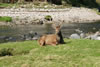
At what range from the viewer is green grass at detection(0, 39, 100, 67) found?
35.4ft

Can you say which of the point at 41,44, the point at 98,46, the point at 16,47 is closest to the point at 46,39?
the point at 41,44

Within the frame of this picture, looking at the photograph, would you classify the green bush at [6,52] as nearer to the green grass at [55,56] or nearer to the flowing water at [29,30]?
the green grass at [55,56]

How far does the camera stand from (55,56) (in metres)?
11.9

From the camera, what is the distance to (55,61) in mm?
11172

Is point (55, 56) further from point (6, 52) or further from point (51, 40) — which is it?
point (6, 52)

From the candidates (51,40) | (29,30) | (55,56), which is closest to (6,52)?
(51,40)

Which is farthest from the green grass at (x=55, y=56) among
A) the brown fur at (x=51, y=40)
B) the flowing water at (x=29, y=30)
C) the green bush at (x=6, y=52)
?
the flowing water at (x=29, y=30)

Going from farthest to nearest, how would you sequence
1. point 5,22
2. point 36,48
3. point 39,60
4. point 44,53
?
point 5,22
point 36,48
point 44,53
point 39,60

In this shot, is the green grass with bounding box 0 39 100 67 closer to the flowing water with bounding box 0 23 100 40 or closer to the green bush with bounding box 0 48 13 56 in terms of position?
the green bush with bounding box 0 48 13 56

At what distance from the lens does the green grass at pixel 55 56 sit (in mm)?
10789

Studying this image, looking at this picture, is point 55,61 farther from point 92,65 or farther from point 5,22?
point 5,22

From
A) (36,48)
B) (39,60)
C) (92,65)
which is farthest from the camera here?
(36,48)

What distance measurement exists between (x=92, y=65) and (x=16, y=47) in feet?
16.7

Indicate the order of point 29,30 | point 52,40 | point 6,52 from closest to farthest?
point 6,52 < point 52,40 < point 29,30
